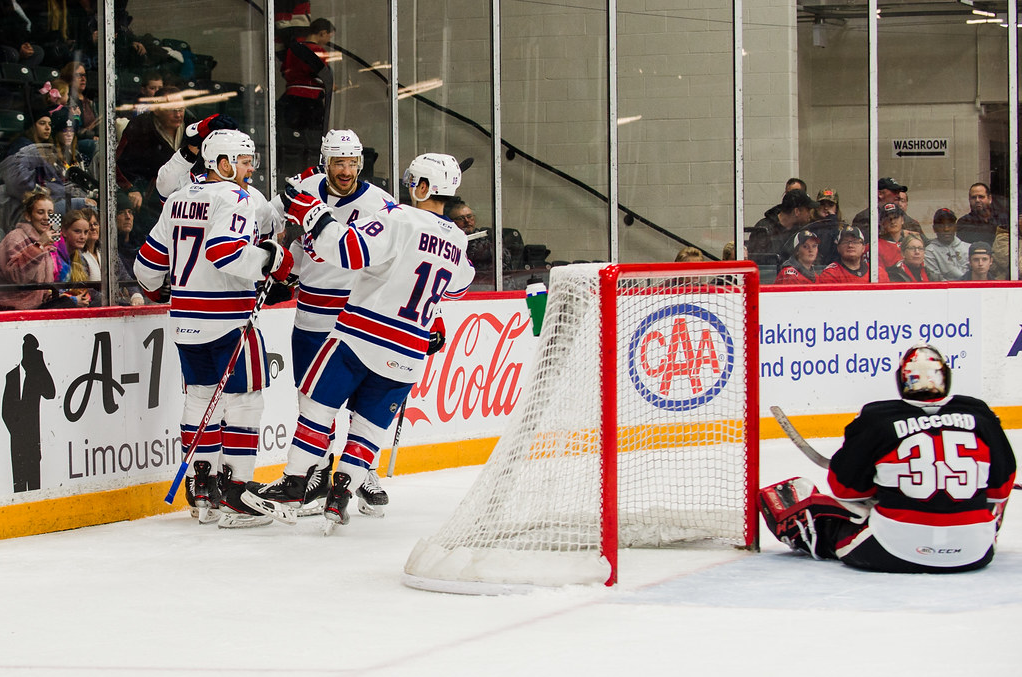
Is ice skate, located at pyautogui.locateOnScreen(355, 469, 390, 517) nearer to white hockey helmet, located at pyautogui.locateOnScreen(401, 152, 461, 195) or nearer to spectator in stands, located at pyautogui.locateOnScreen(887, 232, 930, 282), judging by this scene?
white hockey helmet, located at pyautogui.locateOnScreen(401, 152, 461, 195)

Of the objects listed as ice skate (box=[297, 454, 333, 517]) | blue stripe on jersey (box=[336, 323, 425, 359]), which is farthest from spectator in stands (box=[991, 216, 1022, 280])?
ice skate (box=[297, 454, 333, 517])

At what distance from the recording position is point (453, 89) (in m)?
7.94

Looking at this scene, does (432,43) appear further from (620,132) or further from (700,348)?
(700,348)

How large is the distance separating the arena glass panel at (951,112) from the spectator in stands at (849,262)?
56 cm

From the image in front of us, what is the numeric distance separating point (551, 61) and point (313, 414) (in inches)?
167

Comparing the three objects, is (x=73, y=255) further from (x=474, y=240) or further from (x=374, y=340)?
(x=474, y=240)

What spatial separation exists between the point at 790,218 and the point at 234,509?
517 cm

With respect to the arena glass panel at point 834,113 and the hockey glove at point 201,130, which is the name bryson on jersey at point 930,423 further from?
the arena glass panel at point 834,113

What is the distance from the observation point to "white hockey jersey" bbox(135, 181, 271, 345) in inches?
194

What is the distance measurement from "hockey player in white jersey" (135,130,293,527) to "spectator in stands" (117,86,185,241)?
106 cm

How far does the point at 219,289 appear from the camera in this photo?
5043 millimetres

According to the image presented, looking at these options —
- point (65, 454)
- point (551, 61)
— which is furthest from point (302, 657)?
point (551, 61)

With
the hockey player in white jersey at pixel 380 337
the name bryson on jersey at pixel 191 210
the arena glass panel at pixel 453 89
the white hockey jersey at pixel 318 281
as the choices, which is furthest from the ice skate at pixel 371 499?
the arena glass panel at pixel 453 89

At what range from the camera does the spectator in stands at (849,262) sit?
348 inches
